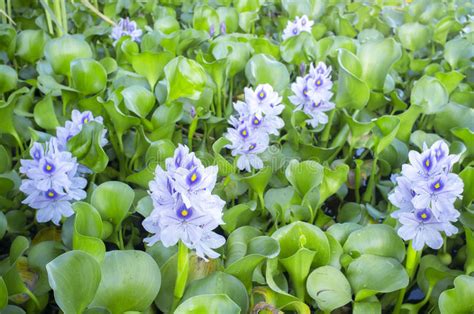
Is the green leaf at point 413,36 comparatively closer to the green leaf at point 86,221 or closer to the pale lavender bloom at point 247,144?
the pale lavender bloom at point 247,144

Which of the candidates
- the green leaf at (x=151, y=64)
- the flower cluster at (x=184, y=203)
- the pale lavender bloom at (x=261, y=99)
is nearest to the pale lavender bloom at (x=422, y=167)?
the flower cluster at (x=184, y=203)

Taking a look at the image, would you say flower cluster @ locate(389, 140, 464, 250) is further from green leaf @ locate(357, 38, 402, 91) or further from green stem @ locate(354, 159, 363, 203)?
green leaf @ locate(357, 38, 402, 91)

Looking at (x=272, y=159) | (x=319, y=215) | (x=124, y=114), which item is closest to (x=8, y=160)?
(x=124, y=114)

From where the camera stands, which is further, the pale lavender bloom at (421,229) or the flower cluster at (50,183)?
the flower cluster at (50,183)

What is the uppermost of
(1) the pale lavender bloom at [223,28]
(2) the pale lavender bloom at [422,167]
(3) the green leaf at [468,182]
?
(2) the pale lavender bloom at [422,167]

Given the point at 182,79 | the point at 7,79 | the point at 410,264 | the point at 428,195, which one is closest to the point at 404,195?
the point at 428,195

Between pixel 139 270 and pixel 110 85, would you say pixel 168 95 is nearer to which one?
pixel 110 85
